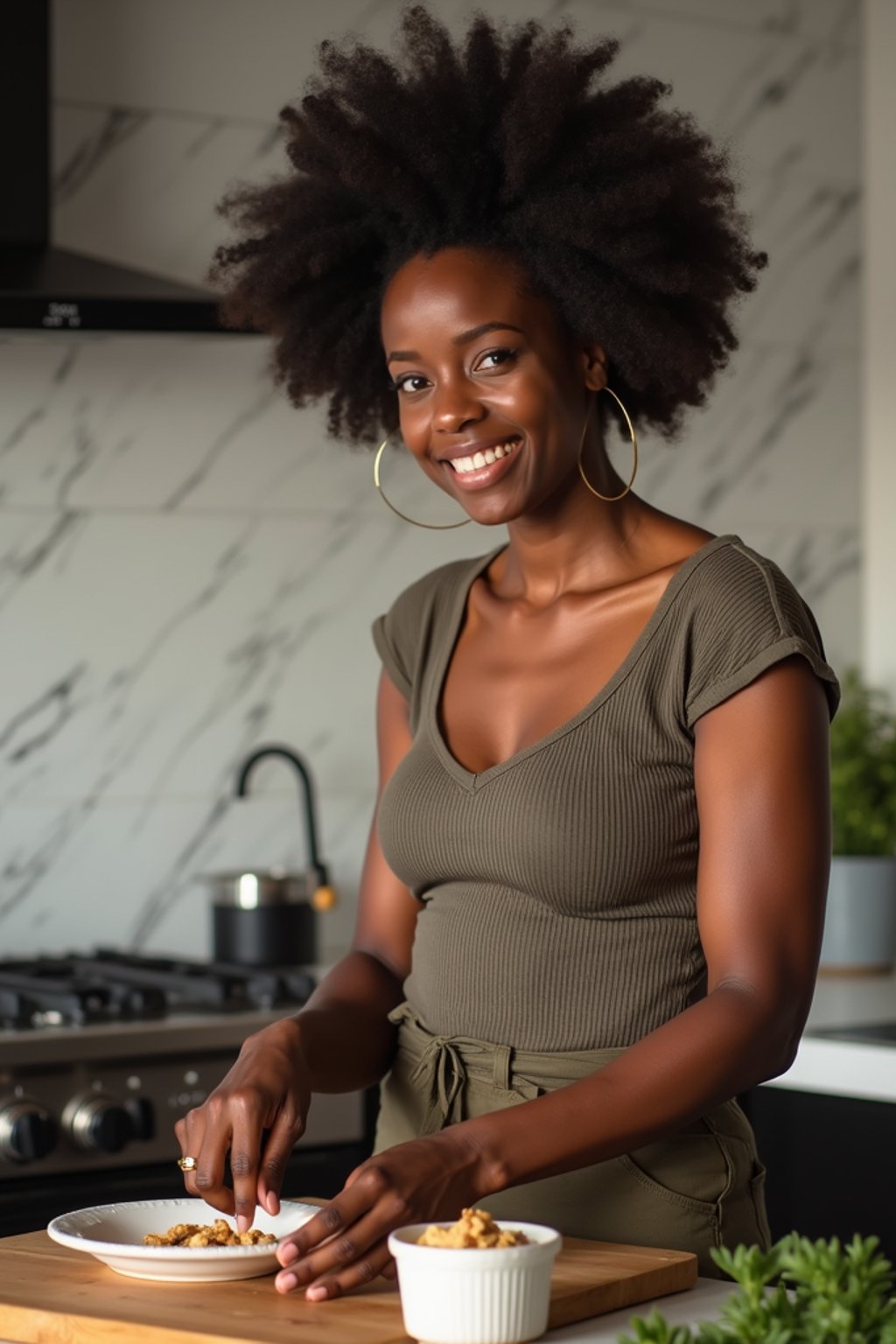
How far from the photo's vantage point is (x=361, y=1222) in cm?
111

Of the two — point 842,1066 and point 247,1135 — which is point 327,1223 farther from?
point 842,1066

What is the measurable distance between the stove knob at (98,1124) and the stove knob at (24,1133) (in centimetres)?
3

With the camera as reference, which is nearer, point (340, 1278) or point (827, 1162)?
point (340, 1278)

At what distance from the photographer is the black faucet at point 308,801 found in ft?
8.57

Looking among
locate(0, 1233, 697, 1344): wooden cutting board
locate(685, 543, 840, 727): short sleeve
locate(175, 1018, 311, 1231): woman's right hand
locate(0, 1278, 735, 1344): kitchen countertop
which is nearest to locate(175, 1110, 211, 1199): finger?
locate(175, 1018, 311, 1231): woman's right hand

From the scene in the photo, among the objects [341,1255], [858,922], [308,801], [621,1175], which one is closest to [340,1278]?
[341,1255]

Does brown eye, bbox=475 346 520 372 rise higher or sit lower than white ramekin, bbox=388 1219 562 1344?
higher

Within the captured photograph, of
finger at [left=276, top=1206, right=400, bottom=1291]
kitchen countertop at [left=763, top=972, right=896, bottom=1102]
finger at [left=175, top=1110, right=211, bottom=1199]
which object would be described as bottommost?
kitchen countertop at [left=763, top=972, right=896, bottom=1102]

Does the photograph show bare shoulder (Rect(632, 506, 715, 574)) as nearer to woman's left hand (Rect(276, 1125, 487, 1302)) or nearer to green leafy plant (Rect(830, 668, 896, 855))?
woman's left hand (Rect(276, 1125, 487, 1302))

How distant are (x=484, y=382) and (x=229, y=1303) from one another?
0.71 meters

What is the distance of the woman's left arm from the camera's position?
1.19 meters

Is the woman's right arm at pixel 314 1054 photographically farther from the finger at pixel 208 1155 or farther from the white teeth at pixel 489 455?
the white teeth at pixel 489 455

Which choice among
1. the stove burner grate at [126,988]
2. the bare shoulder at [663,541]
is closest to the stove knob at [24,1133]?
the stove burner grate at [126,988]

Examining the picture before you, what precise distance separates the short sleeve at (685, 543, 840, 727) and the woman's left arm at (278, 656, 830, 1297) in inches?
0.4
